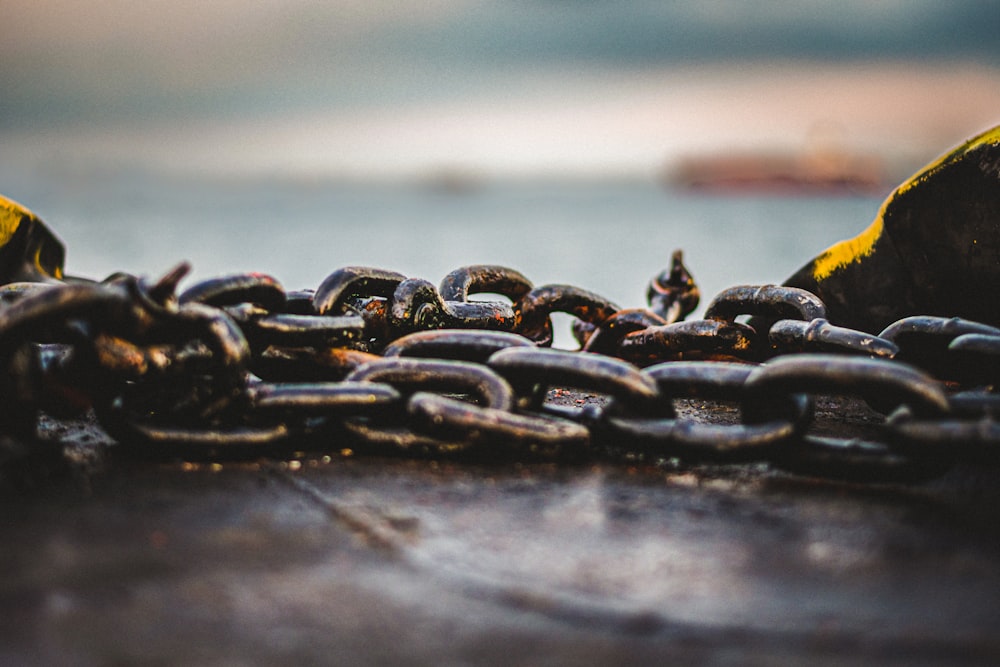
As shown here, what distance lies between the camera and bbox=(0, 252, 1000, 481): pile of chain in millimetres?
1674

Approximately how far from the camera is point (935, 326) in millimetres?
2092

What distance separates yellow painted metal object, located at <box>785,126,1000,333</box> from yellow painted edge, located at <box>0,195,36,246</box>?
307 centimetres

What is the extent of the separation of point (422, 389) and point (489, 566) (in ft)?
2.03

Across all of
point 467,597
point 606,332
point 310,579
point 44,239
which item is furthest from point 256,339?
point 44,239

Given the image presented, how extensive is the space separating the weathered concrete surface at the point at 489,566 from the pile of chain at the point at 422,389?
7 centimetres

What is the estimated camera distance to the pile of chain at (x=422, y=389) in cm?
167

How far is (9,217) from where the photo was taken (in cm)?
340

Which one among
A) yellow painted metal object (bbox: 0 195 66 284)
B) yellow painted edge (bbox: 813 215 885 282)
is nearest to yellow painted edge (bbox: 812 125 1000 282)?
yellow painted edge (bbox: 813 215 885 282)

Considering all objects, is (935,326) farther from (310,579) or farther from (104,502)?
(104,502)

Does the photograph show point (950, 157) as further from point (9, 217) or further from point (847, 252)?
point (9, 217)

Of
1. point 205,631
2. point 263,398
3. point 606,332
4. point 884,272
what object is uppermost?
point 884,272

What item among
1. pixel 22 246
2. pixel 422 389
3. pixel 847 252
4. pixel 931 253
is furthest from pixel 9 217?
pixel 931 253

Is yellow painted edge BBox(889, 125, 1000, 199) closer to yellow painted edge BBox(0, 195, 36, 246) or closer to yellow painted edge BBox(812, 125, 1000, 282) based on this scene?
yellow painted edge BBox(812, 125, 1000, 282)

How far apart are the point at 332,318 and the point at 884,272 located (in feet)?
6.41
